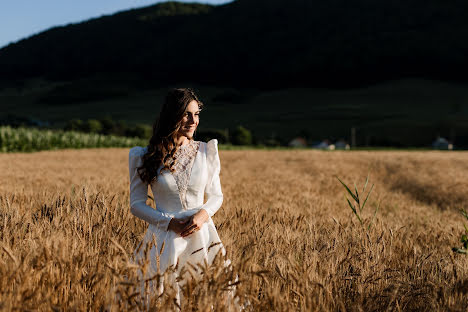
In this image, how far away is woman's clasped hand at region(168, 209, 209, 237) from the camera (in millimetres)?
2533

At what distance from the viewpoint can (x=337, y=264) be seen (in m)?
2.59

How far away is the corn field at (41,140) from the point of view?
22.6 metres

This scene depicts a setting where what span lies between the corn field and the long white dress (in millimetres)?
22742

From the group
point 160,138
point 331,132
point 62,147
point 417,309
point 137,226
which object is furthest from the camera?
point 331,132

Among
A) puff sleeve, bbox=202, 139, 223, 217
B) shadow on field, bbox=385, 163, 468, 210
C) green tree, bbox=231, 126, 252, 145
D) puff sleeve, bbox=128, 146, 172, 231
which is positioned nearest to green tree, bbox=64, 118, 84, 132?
green tree, bbox=231, 126, 252, 145

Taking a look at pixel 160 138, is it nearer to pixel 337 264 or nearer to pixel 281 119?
pixel 337 264

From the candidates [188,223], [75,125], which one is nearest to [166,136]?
Answer: [188,223]

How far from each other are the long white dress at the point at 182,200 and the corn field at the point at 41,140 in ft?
74.6

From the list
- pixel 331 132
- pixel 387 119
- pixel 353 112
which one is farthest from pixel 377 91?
pixel 331 132

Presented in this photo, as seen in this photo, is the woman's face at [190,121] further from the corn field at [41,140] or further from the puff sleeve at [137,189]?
the corn field at [41,140]

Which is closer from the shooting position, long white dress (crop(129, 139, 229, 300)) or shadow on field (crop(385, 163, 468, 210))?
long white dress (crop(129, 139, 229, 300))

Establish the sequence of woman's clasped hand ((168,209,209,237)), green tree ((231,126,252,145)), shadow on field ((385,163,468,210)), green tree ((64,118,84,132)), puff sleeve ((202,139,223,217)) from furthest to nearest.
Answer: green tree ((231,126,252,145))
green tree ((64,118,84,132))
shadow on field ((385,163,468,210))
puff sleeve ((202,139,223,217))
woman's clasped hand ((168,209,209,237))

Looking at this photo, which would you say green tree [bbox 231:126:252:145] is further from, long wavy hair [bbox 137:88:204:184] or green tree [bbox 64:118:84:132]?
long wavy hair [bbox 137:88:204:184]

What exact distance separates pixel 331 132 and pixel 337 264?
104607 mm
